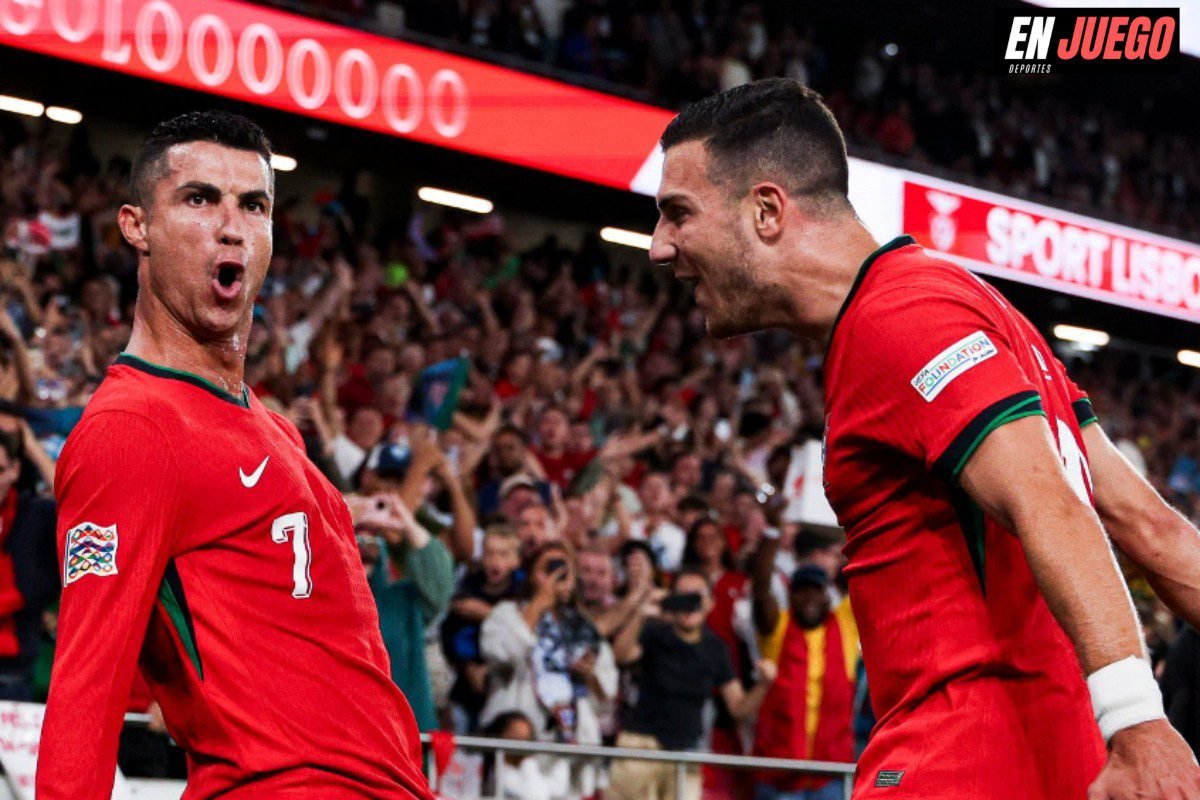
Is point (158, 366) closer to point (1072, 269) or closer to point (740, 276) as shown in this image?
point (740, 276)

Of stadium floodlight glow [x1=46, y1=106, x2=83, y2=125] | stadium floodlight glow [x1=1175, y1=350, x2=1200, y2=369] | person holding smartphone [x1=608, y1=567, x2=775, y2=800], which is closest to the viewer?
person holding smartphone [x1=608, y1=567, x2=775, y2=800]

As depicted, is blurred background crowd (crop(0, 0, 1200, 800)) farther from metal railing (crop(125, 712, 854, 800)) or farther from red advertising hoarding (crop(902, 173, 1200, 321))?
red advertising hoarding (crop(902, 173, 1200, 321))

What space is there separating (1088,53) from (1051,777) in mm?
13466

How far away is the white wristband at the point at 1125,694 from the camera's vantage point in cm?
210

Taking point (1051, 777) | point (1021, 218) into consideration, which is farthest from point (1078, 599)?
point (1021, 218)

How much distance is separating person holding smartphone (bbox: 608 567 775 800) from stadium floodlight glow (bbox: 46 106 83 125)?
722cm

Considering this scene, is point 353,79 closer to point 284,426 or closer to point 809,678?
point 809,678

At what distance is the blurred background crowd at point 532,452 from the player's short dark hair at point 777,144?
3.10 meters

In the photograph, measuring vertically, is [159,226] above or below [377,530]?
above

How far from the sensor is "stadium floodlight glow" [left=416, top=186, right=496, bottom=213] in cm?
1412

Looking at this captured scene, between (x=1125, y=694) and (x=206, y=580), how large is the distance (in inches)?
60.6

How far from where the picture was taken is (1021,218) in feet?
47.9

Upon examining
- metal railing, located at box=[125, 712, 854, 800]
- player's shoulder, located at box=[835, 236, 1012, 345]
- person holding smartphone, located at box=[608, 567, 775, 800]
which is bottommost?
metal railing, located at box=[125, 712, 854, 800]

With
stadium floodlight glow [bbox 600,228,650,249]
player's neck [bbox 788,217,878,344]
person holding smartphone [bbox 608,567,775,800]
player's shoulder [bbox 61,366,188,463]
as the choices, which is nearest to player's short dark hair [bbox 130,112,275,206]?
player's shoulder [bbox 61,366,188,463]
